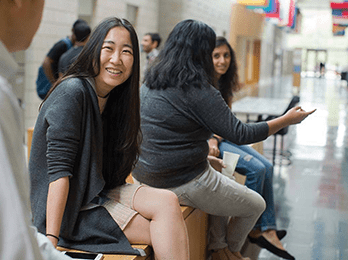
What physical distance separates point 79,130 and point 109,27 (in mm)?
489

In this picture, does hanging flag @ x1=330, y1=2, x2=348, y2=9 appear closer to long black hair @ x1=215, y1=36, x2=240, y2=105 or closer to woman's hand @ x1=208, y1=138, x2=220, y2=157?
long black hair @ x1=215, y1=36, x2=240, y2=105

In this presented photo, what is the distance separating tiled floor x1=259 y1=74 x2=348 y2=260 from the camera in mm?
3756

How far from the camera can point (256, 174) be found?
3.46m

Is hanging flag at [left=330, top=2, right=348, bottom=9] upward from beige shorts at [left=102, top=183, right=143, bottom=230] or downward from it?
upward

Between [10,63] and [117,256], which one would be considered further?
[117,256]

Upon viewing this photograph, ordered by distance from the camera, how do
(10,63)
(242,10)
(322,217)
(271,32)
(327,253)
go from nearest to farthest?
(10,63) → (327,253) → (322,217) → (242,10) → (271,32)

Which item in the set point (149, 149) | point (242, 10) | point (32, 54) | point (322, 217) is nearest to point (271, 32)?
point (242, 10)

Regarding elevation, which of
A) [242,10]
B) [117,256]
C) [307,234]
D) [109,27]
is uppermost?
[242,10]

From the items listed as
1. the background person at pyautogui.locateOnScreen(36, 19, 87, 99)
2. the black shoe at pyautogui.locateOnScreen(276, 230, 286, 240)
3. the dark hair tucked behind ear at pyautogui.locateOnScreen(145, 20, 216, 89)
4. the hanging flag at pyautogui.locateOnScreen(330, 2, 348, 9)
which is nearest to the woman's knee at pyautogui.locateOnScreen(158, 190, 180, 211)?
the dark hair tucked behind ear at pyautogui.locateOnScreen(145, 20, 216, 89)

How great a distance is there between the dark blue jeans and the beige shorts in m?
1.51

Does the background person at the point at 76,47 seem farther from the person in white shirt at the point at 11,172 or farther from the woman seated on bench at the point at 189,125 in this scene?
the person in white shirt at the point at 11,172

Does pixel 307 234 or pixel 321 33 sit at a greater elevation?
pixel 321 33

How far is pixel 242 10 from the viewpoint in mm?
19266

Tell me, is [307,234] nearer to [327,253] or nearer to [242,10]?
[327,253]
